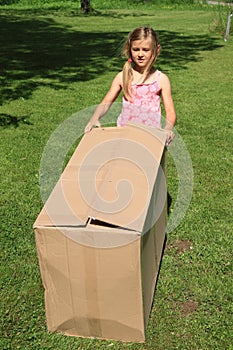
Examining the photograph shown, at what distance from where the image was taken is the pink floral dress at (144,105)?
3678 millimetres

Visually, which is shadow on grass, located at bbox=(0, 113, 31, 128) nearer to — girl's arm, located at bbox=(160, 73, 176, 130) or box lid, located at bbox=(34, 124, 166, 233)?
girl's arm, located at bbox=(160, 73, 176, 130)

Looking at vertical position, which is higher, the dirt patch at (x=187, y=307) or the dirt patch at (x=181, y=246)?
the dirt patch at (x=187, y=307)

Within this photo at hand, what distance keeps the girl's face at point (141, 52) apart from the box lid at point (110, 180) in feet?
2.08

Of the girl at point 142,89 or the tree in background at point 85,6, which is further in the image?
the tree in background at point 85,6

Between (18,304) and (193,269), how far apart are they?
1.25 meters

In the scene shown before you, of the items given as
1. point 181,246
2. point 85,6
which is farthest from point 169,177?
point 85,6

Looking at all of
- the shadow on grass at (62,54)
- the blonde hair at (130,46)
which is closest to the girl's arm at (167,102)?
the blonde hair at (130,46)

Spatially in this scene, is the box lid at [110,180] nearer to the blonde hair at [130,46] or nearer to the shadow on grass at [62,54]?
the blonde hair at [130,46]

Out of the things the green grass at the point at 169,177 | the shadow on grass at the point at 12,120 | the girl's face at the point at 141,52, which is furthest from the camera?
the shadow on grass at the point at 12,120

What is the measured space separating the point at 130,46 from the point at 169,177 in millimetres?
1846

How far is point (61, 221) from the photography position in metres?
2.48

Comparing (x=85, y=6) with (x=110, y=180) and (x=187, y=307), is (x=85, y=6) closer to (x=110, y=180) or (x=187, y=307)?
(x=187, y=307)

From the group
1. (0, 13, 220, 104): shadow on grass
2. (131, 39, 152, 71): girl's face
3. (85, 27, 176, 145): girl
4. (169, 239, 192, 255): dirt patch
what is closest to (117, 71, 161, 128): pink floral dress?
(85, 27, 176, 145): girl

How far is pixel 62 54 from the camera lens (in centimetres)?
1225
